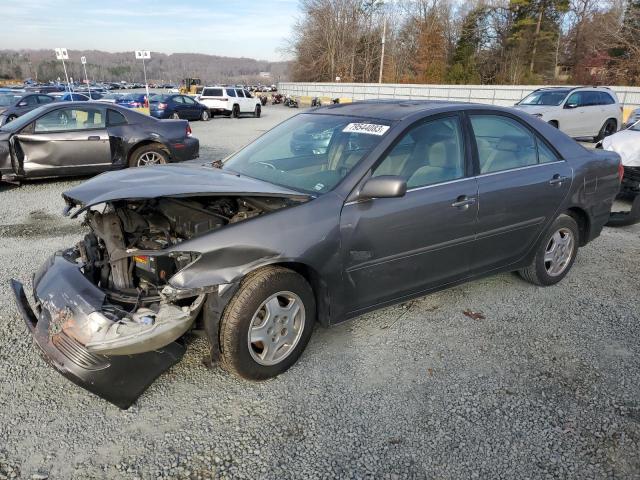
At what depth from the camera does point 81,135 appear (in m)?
8.01

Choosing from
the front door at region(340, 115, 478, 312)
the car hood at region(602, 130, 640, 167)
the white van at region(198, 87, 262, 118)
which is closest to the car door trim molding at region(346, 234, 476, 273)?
the front door at region(340, 115, 478, 312)

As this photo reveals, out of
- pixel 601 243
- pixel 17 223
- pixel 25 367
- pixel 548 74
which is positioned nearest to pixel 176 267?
pixel 25 367

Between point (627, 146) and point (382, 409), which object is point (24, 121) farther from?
point (627, 146)

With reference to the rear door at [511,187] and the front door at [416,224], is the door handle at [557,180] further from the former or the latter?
the front door at [416,224]

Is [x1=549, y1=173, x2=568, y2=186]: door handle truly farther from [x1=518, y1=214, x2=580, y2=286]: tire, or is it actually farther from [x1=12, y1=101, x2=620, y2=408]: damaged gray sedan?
[x1=518, y1=214, x2=580, y2=286]: tire

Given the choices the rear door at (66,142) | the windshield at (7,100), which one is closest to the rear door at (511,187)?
the rear door at (66,142)

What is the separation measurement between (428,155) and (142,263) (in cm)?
206

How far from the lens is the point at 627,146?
7.31 metres

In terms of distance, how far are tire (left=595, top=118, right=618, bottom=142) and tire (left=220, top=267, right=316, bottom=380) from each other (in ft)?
47.3

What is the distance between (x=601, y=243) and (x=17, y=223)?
24.3 ft

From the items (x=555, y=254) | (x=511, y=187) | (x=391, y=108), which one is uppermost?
(x=391, y=108)

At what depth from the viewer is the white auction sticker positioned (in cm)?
321

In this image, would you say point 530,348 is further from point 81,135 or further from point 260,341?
point 81,135

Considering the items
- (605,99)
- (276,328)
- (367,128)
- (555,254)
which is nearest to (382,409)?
(276,328)
